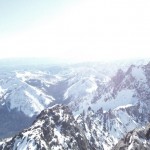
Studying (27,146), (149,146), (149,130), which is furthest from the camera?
(27,146)

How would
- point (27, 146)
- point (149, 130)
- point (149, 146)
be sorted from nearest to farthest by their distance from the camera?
point (149, 146) < point (149, 130) < point (27, 146)

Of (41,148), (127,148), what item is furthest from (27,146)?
(127,148)

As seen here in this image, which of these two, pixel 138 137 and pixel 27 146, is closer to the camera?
pixel 138 137

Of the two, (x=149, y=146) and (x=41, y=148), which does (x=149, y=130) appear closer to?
(x=149, y=146)

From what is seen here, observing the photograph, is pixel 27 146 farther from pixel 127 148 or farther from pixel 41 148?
pixel 127 148

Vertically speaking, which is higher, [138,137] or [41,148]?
[138,137]

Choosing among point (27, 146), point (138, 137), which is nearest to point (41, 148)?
point (27, 146)
